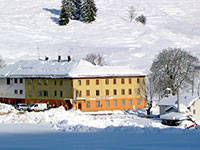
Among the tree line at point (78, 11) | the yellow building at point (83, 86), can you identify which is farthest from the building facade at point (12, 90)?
the tree line at point (78, 11)

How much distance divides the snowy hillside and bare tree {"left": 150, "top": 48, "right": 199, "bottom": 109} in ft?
70.0

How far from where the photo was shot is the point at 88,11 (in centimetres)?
15138

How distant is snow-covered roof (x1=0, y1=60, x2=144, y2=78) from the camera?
60.2 m

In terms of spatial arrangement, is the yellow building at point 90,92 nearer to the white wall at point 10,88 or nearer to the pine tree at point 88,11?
the white wall at point 10,88

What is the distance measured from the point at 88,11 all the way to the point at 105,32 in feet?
42.3

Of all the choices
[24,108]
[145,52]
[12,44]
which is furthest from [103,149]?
[12,44]

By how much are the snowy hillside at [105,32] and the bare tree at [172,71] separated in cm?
2133

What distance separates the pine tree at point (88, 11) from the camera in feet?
493

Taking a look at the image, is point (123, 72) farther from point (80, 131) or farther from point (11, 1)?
point (11, 1)

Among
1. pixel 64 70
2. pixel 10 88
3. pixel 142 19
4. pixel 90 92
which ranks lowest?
pixel 90 92

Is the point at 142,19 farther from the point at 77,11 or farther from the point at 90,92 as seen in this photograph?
the point at 90,92

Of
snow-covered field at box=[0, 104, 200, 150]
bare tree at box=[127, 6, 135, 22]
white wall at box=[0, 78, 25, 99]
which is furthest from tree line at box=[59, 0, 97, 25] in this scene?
snow-covered field at box=[0, 104, 200, 150]

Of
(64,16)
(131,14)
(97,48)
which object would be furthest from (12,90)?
(131,14)

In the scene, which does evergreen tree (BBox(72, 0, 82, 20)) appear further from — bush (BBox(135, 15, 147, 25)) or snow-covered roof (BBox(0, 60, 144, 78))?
snow-covered roof (BBox(0, 60, 144, 78))
